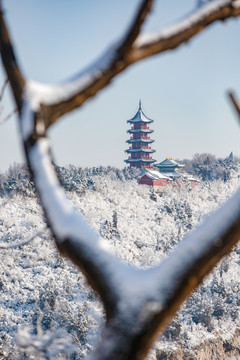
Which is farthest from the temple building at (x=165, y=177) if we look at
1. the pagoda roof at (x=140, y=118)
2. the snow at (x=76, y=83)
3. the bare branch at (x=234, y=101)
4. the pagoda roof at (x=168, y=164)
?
the snow at (x=76, y=83)

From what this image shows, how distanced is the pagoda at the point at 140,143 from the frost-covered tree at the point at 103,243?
30604 millimetres

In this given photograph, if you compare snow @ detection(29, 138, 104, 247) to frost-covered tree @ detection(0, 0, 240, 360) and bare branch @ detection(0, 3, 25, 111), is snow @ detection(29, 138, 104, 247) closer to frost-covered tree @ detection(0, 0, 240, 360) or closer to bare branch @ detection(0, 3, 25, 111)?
frost-covered tree @ detection(0, 0, 240, 360)

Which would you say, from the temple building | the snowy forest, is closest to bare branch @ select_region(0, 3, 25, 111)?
the snowy forest

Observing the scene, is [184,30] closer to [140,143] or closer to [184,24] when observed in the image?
[184,24]

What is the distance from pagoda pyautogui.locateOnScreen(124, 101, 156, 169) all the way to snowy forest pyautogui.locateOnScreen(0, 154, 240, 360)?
703cm

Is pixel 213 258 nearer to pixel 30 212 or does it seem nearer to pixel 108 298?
pixel 108 298

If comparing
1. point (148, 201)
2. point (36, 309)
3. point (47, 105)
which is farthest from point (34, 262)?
point (47, 105)

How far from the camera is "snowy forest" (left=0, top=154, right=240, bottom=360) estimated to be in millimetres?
11719

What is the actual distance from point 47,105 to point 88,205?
62.9 ft

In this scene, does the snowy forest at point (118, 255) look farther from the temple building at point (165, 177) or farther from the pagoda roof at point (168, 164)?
the pagoda roof at point (168, 164)

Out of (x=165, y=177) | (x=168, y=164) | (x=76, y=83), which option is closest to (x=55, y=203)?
(x=76, y=83)

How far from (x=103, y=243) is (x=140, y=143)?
3133 centimetres

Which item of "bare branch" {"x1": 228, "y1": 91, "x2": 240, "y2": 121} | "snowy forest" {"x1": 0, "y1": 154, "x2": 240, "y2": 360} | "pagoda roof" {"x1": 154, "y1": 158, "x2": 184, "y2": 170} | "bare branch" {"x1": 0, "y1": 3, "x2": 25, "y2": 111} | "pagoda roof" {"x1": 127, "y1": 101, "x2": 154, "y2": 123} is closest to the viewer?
"bare branch" {"x1": 0, "y1": 3, "x2": 25, "y2": 111}

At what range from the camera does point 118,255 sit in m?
15.3
